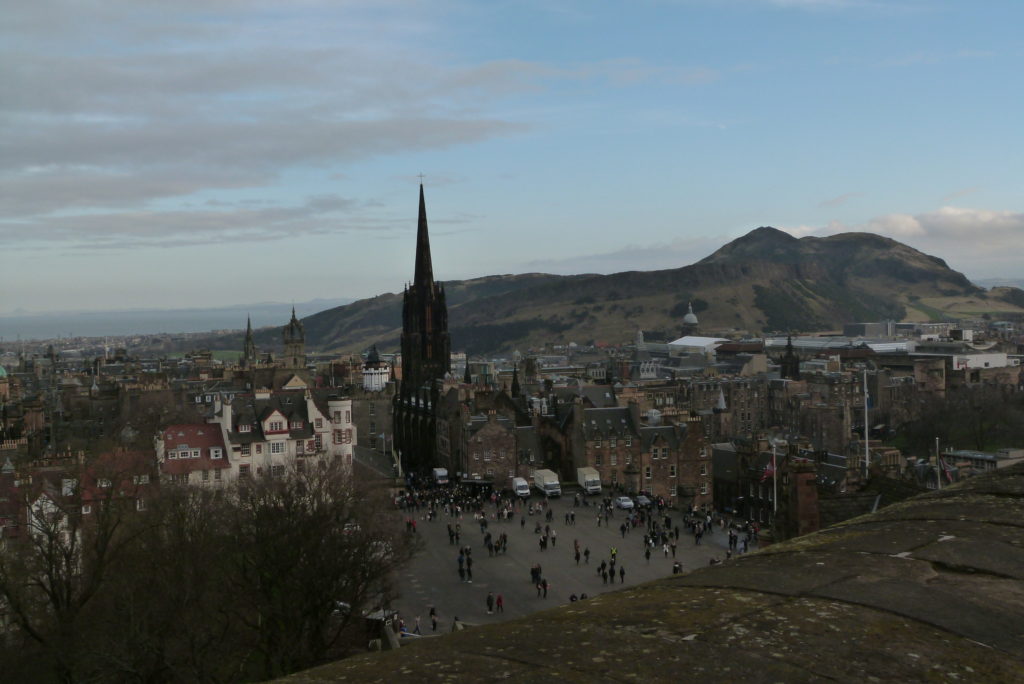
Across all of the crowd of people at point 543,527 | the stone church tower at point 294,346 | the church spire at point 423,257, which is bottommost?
the crowd of people at point 543,527

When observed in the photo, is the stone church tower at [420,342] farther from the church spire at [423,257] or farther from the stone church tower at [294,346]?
the stone church tower at [294,346]

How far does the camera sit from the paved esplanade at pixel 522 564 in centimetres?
3272

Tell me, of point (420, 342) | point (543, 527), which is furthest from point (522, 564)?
point (420, 342)

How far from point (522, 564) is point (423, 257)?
54462 millimetres

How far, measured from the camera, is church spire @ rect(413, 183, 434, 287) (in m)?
88.0

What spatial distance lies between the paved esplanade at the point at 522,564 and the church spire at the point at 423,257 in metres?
40.5

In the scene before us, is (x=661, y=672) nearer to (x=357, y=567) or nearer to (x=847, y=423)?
(x=357, y=567)

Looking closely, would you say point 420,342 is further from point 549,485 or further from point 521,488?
point 549,485

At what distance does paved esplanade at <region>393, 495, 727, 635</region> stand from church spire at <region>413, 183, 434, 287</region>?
4049cm

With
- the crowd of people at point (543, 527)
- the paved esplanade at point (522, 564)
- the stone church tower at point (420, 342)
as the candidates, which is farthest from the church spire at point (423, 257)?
the paved esplanade at point (522, 564)

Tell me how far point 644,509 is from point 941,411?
5947 centimetres

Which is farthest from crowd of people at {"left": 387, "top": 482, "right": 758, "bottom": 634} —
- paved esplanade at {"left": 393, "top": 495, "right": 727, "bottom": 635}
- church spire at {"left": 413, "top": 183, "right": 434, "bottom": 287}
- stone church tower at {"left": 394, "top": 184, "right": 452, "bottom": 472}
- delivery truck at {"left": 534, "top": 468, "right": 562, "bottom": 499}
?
church spire at {"left": 413, "top": 183, "right": 434, "bottom": 287}

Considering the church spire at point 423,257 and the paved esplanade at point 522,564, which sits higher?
the church spire at point 423,257

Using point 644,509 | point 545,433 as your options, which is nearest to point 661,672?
point 644,509
